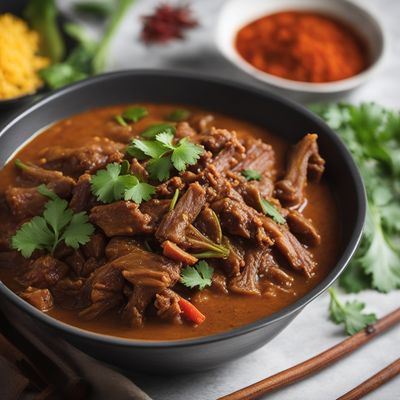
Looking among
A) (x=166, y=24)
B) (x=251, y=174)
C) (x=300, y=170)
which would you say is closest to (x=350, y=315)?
(x=300, y=170)

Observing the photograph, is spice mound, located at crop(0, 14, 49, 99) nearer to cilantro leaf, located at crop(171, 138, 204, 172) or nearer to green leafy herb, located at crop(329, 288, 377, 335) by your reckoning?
cilantro leaf, located at crop(171, 138, 204, 172)

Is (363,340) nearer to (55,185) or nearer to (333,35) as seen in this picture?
(55,185)

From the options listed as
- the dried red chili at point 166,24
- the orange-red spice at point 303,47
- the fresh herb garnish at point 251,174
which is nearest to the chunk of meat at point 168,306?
the fresh herb garnish at point 251,174

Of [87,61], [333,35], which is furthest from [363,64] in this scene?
[87,61]

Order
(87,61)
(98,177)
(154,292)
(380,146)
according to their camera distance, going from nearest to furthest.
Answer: (154,292) → (98,177) → (380,146) → (87,61)

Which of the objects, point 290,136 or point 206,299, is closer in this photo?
point 206,299

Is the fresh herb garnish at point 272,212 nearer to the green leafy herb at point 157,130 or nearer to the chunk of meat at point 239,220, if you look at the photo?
the chunk of meat at point 239,220
